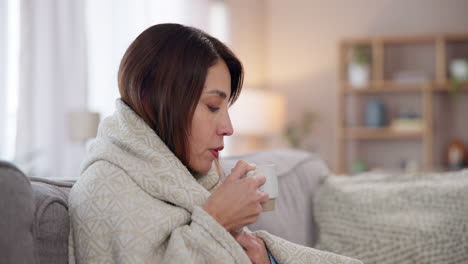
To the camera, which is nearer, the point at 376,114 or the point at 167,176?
the point at 167,176

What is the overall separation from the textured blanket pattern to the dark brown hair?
81cm

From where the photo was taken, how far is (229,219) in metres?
0.97

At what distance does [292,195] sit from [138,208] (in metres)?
0.95

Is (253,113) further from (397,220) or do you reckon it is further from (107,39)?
(397,220)

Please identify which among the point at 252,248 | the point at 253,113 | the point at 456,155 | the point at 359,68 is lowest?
the point at 456,155

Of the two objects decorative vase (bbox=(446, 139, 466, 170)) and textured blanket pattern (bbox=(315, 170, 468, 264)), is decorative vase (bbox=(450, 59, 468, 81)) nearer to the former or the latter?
decorative vase (bbox=(446, 139, 466, 170))

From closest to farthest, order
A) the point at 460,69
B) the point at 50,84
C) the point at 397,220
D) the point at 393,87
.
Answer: the point at 397,220, the point at 50,84, the point at 460,69, the point at 393,87

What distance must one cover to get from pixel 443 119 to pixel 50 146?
3.70 metres

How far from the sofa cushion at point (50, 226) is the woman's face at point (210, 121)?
10.5 inches

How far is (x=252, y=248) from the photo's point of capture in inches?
→ 41.7

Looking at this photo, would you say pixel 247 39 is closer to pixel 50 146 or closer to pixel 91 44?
pixel 91 44

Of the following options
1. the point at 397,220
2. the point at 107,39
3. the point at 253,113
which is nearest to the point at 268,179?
the point at 397,220

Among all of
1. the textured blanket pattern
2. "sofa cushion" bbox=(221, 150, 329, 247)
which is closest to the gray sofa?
"sofa cushion" bbox=(221, 150, 329, 247)

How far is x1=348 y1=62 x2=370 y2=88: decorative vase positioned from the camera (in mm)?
4992
